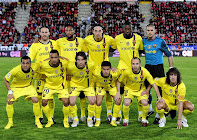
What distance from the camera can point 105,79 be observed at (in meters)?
6.89

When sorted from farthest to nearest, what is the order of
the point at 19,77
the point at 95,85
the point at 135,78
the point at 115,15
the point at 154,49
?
the point at 115,15, the point at 154,49, the point at 95,85, the point at 135,78, the point at 19,77

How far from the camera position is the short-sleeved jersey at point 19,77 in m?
6.51

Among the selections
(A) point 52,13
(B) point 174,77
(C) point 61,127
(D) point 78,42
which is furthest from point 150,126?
(A) point 52,13

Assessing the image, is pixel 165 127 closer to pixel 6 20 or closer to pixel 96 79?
pixel 96 79

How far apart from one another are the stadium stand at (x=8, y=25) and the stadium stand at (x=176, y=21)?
1537cm

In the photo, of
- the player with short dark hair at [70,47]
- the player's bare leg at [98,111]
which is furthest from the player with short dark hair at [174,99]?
the player with short dark hair at [70,47]

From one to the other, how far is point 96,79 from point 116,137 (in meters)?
1.67

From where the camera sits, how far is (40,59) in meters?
7.31

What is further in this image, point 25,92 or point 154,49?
point 154,49

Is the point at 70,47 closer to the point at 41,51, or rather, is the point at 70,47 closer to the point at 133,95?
the point at 41,51

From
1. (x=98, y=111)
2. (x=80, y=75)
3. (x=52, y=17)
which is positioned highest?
(x=52, y=17)

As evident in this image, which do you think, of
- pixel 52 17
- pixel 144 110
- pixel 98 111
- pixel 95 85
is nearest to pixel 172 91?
pixel 144 110

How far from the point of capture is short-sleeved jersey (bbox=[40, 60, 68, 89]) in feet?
22.2

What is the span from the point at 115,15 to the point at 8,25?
12.3m
